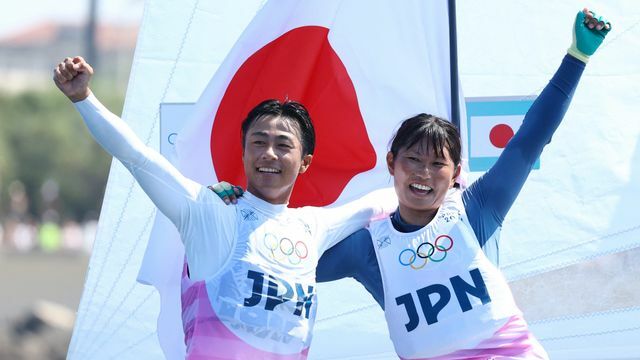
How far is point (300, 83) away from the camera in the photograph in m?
3.31

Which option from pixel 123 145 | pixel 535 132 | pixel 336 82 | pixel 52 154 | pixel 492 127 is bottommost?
pixel 52 154

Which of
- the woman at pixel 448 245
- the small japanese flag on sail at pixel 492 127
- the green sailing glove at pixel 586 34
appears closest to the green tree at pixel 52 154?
the small japanese flag on sail at pixel 492 127

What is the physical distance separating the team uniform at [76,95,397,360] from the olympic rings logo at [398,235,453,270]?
0.21 metres

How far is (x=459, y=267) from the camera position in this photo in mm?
2730

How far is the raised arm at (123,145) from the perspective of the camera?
101 inches

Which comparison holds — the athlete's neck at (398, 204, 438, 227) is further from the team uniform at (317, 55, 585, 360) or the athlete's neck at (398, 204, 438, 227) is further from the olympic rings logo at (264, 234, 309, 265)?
the olympic rings logo at (264, 234, 309, 265)

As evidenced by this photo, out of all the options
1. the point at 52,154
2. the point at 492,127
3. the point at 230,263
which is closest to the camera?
the point at 230,263

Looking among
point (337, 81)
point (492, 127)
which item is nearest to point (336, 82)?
point (337, 81)

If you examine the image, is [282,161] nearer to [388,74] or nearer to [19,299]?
[388,74]

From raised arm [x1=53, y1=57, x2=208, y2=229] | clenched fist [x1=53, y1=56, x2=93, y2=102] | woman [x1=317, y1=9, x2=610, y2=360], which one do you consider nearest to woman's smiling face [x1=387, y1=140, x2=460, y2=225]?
woman [x1=317, y1=9, x2=610, y2=360]

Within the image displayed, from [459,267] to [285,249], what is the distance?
1.25ft

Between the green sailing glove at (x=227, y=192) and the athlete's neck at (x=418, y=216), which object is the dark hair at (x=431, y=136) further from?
the green sailing glove at (x=227, y=192)

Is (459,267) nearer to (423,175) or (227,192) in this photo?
(423,175)

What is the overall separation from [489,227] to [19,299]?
483 inches
